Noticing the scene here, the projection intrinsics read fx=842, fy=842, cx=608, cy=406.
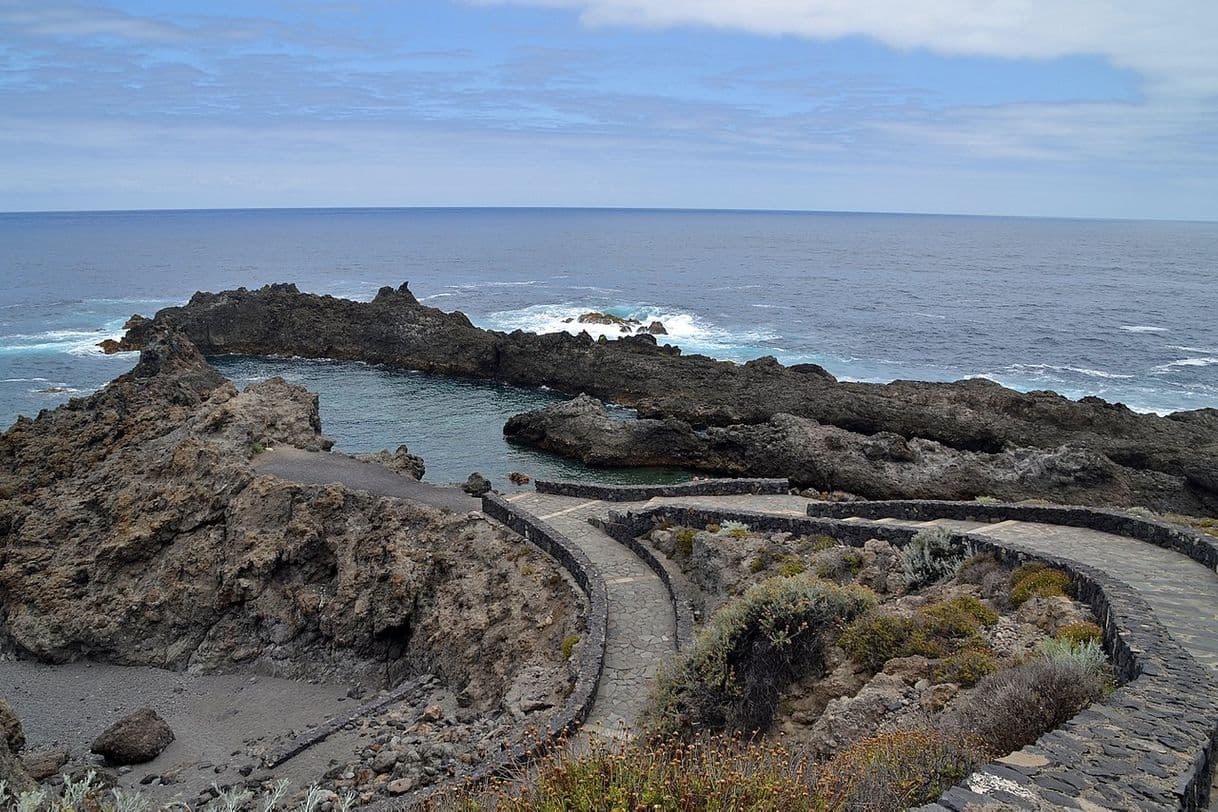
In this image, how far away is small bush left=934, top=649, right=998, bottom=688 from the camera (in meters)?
10.5

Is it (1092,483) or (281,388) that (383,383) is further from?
(1092,483)

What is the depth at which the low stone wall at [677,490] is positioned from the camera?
25922 mm

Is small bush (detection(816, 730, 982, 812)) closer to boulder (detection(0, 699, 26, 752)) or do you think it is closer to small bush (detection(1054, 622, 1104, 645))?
small bush (detection(1054, 622, 1104, 645))

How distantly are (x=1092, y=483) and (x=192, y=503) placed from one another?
35060 mm

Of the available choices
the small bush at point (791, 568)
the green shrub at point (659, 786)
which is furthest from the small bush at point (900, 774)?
the small bush at point (791, 568)

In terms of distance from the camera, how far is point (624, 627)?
17.2m

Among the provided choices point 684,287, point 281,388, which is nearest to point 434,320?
point 281,388

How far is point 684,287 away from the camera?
11938 centimetres

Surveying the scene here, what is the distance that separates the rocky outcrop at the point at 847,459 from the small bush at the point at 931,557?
75.5ft

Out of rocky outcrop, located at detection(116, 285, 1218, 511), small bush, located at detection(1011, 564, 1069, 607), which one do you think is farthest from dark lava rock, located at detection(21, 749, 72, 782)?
rocky outcrop, located at detection(116, 285, 1218, 511)

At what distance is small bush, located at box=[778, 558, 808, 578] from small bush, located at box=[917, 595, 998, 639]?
377cm

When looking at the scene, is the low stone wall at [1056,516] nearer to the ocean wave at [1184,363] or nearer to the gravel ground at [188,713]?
the gravel ground at [188,713]

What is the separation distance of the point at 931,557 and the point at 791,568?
2673 millimetres

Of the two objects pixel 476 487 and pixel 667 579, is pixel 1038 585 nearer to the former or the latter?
pixel 667 579
